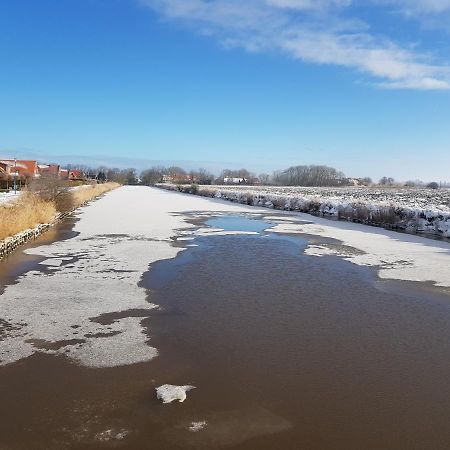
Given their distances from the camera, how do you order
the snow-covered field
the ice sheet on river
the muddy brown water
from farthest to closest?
the snow-covered field, the ice sheet on river, the muddy brown water

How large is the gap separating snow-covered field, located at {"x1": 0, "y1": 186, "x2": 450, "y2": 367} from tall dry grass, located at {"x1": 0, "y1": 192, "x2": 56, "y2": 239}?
1.60 m

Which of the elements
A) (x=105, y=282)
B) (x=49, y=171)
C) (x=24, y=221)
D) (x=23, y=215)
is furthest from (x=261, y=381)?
(x=49, y=171)

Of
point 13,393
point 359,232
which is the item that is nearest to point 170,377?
point 13,393

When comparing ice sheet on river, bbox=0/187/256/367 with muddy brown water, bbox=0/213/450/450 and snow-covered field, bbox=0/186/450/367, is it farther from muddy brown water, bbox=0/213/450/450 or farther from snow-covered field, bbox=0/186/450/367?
muddy brown water, bbox=0/213/450/450

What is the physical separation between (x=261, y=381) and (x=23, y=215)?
15412mm

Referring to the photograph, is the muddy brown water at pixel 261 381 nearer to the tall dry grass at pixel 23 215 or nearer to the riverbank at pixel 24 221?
the riverbank at pixel 24 221

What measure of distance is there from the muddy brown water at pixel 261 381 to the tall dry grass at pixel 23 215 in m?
8.55

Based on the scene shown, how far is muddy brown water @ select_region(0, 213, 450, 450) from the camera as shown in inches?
169

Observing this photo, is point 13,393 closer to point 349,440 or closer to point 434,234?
point 349,440

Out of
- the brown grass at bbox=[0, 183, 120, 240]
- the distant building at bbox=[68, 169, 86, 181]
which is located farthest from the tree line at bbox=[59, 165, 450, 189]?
the brown grass at bbox=[0, 183, 120, 240]

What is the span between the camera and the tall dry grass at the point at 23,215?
1547 cm

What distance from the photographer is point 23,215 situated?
18.1 m

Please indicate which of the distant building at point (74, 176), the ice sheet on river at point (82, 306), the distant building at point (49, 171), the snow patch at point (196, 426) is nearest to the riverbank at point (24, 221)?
the ice sheet on river at point (82, 306)

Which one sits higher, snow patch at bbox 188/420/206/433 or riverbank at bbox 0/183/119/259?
riverbank at bbox 0/183/119/259
